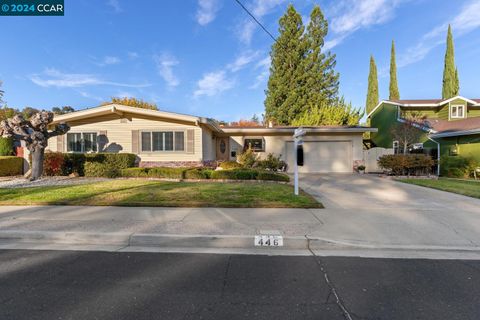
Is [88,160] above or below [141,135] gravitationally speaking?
below

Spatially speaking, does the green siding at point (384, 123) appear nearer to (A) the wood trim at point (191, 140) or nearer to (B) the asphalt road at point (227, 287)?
(A) the wood trim at point (191, 140)

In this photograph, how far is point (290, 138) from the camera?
17.6 meters

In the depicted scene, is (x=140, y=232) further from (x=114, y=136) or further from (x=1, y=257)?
(x=114, y=136)

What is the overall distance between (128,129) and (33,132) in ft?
13.9

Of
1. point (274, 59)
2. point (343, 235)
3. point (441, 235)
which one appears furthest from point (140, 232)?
point (274, 59)

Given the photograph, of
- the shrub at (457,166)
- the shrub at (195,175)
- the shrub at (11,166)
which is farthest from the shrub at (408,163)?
the shrub at (11,166)

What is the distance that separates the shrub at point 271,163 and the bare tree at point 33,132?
34.9ft

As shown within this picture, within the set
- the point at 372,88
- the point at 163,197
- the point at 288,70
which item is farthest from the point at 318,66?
the point at 163,197

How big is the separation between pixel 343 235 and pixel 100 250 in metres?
4.10

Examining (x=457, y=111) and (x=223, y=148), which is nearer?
(x=223, y=148)

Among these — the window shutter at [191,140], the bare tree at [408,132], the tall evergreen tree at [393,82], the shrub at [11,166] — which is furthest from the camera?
the tall evergreen tree at [393,82]

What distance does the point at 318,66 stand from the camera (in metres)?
32.5

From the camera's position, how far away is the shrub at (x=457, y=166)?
14383 mm

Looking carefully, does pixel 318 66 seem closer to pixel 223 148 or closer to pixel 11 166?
pixel 223 148
